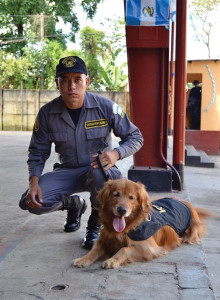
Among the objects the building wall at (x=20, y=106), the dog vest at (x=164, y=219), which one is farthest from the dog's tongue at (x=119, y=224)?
the building wall at (x=20, y=106)

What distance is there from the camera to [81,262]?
3244 millimetres

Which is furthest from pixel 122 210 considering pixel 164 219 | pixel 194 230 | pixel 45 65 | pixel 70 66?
pixel 45 65

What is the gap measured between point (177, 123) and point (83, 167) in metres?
2.96

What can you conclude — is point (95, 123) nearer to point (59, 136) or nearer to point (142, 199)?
point (59, 136)

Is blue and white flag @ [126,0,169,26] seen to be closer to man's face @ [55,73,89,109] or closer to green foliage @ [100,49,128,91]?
man's face @ [55,73,89,109]

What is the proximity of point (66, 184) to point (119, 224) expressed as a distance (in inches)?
32.4

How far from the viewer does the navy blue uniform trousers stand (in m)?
3.74

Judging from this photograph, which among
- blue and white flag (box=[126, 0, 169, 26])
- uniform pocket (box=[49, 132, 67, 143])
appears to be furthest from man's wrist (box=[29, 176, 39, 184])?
blue and white flag (box=[126, 0, 169, 26])

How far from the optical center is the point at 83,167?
394 centimetres

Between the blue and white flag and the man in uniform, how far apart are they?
205cm

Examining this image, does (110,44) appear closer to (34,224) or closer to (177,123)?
(177,123)

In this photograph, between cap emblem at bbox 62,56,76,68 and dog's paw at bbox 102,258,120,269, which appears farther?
cap emblem at bbox 62,56,76,68

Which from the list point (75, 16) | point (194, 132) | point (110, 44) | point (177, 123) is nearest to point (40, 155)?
point (177, 123)

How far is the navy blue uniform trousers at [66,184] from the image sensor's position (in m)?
3.74
